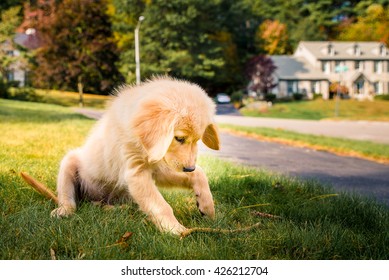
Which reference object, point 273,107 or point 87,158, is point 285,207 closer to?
point 87,158

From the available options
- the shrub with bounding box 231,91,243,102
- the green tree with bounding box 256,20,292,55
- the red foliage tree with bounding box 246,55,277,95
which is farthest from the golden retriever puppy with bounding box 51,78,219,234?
the shrub with bounding box 231,91,243,102

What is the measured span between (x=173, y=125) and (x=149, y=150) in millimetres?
119

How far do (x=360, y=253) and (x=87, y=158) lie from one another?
1242mm

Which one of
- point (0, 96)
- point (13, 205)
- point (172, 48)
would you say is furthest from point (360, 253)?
point (0, 96)

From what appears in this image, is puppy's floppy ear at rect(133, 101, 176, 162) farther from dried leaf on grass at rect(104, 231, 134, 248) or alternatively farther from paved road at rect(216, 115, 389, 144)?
paved road at rect(216, 115, 389, 144)

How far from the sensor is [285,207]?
2135mm

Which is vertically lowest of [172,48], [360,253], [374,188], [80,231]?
[374,188]

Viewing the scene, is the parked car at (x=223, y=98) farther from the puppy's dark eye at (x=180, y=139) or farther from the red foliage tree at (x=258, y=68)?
the puppy's dark eye at (x=180, y=139)

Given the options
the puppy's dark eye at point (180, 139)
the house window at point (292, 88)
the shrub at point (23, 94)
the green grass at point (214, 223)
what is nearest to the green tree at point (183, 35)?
the shrub at point (23, 94)

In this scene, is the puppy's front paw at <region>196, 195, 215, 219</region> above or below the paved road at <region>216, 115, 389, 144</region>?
above

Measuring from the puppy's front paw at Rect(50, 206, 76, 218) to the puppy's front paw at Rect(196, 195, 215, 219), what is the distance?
0.54 m

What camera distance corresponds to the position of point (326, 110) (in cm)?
581

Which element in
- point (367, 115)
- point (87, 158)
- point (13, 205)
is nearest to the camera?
point (13, 205)

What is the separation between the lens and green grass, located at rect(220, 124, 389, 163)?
4.57 meters
